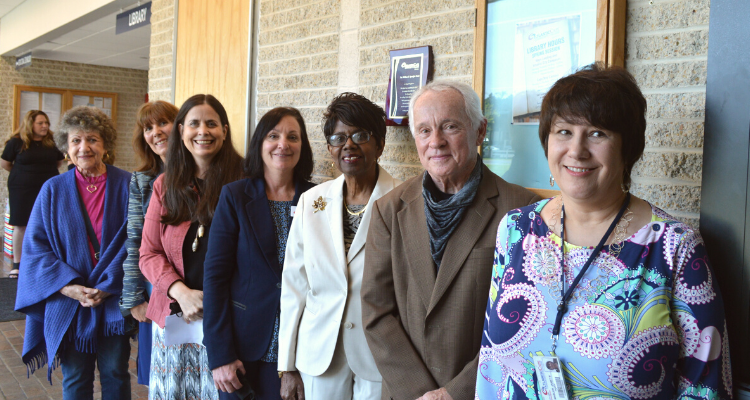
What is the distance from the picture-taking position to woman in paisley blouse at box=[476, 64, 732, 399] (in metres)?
1.40

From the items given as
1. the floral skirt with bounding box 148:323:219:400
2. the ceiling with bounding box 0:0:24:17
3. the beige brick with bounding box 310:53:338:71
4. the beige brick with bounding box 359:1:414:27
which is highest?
the ceiling with bounding box 0:0:24:17

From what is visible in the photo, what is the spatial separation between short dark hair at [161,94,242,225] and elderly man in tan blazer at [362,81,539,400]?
3.95ft

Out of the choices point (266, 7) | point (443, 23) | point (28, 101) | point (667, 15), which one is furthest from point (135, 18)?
point (28, 101)


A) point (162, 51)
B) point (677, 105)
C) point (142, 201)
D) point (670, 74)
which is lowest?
point (142, 201)

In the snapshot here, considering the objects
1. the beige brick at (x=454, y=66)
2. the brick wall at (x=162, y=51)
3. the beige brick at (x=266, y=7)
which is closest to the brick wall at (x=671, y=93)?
the beige brick at (x=454, y=66)

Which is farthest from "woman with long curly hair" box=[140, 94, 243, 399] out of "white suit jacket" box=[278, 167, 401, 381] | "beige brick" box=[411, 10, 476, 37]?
"beige brick" box=[411, 10, 476, 37]

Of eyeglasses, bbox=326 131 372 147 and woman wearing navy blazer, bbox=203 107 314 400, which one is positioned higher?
eyeglasses, bbox=326 131 372 147

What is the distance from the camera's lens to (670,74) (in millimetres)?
1990

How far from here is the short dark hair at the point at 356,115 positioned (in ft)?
8.05

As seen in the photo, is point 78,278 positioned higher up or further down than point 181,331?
higher up

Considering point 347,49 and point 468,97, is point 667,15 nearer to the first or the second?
point 468,97

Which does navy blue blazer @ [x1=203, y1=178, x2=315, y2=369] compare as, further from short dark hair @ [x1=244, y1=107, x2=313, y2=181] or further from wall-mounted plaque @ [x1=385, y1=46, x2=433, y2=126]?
wall-mounted plaque @ [x1=385, y1=46, x2=433, y2=126]

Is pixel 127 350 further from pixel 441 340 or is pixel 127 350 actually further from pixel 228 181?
pixel 441 340

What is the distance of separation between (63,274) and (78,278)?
8 centimetres
